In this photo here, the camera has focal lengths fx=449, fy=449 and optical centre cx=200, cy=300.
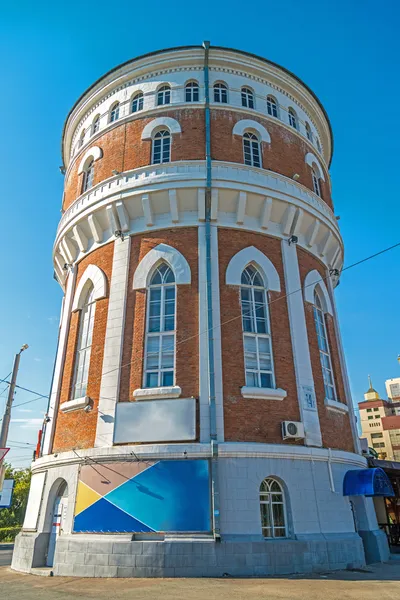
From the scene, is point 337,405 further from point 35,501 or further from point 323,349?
point 35,501

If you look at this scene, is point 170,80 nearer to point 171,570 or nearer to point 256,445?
point 256,445

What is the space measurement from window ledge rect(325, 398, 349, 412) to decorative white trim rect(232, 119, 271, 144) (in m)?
10.1

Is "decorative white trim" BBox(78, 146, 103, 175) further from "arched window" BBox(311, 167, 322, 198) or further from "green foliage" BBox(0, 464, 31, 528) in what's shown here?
"green foliage" BBox(0, 464, 31, 528)

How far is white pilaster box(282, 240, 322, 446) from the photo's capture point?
13.9 m

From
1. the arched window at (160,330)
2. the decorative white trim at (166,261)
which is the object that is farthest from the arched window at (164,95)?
the arched window at (160,330)

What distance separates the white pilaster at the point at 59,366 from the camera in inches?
597

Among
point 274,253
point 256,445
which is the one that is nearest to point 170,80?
point 274,253

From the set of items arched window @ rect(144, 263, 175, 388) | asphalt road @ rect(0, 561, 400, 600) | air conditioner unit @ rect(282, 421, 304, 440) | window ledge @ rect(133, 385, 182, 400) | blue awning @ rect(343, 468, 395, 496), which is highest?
arched window @ rect(144, 263, 175, 388)

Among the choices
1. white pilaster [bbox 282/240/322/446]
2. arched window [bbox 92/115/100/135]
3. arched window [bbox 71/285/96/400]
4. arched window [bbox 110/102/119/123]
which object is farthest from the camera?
arched window [bbox 92/115/100/135]

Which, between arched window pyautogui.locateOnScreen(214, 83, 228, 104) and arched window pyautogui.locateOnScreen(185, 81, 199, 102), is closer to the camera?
arched window pyautogui.locateOnScreen(185, 81, 199, 102)

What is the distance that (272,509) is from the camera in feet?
40.3

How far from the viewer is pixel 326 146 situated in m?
22.5

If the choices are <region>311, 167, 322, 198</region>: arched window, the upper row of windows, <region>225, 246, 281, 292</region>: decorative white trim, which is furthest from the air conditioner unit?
the upper row of windows

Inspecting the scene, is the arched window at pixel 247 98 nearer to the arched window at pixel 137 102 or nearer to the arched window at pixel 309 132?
the arched window at pixel 309 132
